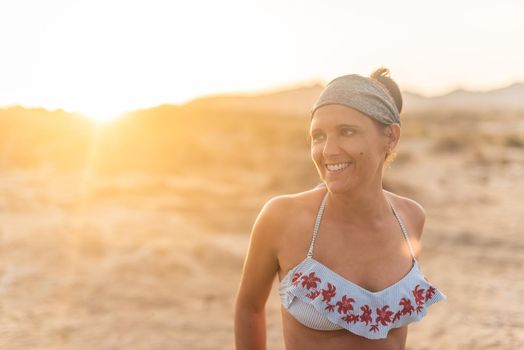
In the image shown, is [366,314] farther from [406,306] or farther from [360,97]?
[360,97]

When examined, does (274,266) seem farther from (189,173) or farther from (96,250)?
(189,173)

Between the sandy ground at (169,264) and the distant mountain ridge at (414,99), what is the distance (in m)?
68.2

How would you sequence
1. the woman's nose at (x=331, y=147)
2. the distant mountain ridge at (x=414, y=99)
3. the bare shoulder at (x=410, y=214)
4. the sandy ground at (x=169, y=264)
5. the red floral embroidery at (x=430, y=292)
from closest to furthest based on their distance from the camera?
the woman's nose at (x=331, y=147)
the red floral embroidery at (x=430, y=292)
the bare shoulder at (x=410, y=214)
the sandy ground at (x=169, y=264)
the distant mountain ridge at (x=414, y=99)

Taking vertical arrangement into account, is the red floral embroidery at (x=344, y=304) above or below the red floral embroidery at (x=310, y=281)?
below

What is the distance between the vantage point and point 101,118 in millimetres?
24812

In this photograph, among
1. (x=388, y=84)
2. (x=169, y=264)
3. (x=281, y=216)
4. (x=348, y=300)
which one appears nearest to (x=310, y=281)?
(x=348, y=300)

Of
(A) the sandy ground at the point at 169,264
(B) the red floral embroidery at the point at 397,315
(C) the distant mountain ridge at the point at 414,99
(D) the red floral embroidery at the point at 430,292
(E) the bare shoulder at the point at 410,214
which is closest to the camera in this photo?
(B) the red floral embroidery at the point at 397,315

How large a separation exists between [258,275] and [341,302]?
0.34 metres

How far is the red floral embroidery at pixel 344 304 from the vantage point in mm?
2006

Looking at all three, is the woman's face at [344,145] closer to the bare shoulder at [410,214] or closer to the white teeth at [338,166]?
the white teeth at [338,166]

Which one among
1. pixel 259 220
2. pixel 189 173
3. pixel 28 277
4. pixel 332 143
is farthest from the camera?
pixel 189 173

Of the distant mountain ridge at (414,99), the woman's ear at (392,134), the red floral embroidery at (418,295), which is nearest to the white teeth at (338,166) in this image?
the woman's ear at (392,134)

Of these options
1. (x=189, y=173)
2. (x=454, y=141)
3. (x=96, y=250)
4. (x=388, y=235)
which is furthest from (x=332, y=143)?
(x=454, y=141)

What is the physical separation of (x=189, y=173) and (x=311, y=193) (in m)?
12.1
